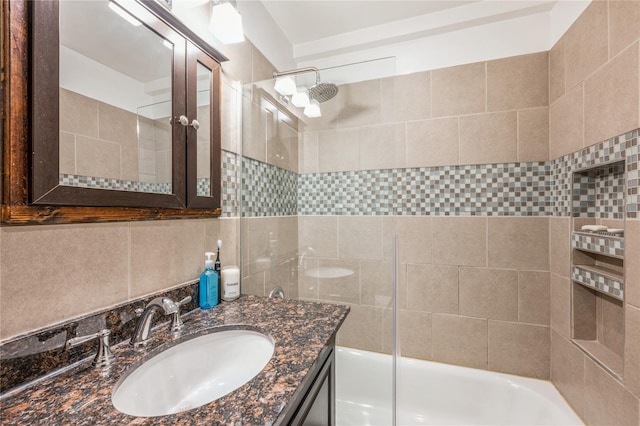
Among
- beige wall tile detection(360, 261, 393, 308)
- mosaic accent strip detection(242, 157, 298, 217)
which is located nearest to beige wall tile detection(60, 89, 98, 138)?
mosaic accent strip detection(242, 157, 298, 217)

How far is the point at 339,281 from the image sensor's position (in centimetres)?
158

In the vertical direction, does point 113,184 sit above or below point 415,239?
above

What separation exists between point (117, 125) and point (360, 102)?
45.2 inches

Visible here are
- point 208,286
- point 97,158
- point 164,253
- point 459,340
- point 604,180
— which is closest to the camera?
point 97,158

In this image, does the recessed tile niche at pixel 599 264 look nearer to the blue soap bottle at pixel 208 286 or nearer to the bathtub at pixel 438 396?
the bathtub at pixel 438 396

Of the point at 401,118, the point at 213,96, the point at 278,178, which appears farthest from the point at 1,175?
the point at 401,118

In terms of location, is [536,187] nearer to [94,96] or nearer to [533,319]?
[533,319]

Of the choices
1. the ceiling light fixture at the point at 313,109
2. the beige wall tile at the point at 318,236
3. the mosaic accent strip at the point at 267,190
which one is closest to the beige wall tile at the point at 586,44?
the ceiling light fixture at the point at 313,109

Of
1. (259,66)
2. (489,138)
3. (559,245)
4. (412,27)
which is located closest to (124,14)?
(259,66)

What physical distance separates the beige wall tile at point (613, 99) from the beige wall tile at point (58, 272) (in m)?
1.90

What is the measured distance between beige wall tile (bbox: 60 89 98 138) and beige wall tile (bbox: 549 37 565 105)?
2.17m

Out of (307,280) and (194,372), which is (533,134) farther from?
(194,372)

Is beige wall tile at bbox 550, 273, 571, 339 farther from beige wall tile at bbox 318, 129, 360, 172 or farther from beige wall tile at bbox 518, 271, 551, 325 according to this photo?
beige wall tile at bbox 318, 129, 360, 172

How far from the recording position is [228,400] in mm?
570
